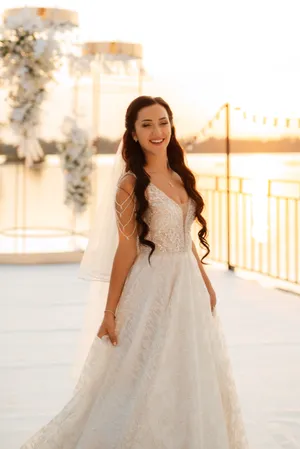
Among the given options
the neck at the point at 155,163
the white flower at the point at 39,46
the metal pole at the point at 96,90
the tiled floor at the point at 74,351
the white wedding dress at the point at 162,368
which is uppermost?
the white flower at the point at 39,46

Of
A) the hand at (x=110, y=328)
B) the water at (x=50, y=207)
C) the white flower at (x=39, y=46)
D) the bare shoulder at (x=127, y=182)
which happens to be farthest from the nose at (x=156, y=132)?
the white flower at (x=39, y=46)

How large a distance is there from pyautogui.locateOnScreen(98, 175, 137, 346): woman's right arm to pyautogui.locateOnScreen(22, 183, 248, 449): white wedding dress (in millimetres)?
29

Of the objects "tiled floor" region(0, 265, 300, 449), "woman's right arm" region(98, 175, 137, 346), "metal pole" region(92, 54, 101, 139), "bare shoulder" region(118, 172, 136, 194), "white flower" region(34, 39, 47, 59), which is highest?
"white flower" region(34, 39, 47, 59)

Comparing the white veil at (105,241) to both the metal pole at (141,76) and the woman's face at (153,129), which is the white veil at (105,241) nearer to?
the woman's face at (153,129)

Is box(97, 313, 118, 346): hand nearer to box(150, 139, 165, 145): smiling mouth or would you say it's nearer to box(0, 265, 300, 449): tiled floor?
box(150, 139, 165, 145): smiling mouth

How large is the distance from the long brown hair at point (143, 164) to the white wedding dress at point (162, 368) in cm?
4

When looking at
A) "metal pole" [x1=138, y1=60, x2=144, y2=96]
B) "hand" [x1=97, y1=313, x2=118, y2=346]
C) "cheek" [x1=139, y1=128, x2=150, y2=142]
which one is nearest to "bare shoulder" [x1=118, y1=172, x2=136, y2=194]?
"cheek" [x1=139, y1=128, x2=150, y2=142]

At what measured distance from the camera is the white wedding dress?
2156 millimetres

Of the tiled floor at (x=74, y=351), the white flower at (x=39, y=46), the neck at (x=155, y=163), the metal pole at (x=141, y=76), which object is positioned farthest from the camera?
the metal pole at (x=141, y=76)

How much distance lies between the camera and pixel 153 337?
7.23ft

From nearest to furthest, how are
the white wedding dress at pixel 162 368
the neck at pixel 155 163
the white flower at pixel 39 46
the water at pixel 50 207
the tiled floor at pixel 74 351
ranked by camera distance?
1. the white wedding dress at pixel 162 368
2. the neck at pixel 155 163
3. the tiled floor at pixel 74 351
4. the white flower at pixel 39 46
5. the water at pixel 50 207

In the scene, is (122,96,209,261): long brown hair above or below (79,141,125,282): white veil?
above

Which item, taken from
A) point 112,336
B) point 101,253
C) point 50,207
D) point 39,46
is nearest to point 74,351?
point 101,253

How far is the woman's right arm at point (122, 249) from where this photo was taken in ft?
7.18
